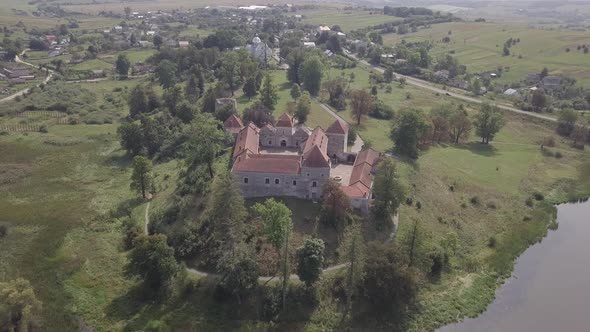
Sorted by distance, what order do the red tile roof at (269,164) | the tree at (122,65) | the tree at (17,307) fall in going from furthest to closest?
1. the tree at (122,65)
2. the red tile roof at (269,164)
3. the tree at (17,307)

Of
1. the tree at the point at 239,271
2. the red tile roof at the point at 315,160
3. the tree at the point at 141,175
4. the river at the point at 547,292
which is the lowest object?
the river at the point at 547,292

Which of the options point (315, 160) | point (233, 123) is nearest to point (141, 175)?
point (233, 123)

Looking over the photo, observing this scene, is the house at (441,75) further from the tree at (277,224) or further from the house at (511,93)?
the tree at (277,224)

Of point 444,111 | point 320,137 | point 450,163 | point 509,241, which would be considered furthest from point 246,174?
point 444,111

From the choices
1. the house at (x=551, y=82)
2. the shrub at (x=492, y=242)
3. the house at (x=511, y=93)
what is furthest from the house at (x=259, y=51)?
the shrub at (x=492, y=242)

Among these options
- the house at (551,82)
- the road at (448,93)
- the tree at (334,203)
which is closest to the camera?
the tree at (334,203)

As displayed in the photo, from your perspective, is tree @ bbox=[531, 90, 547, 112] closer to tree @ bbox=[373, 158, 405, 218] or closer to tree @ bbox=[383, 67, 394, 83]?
tree @ bbox=[383, 67, 394, 83]
